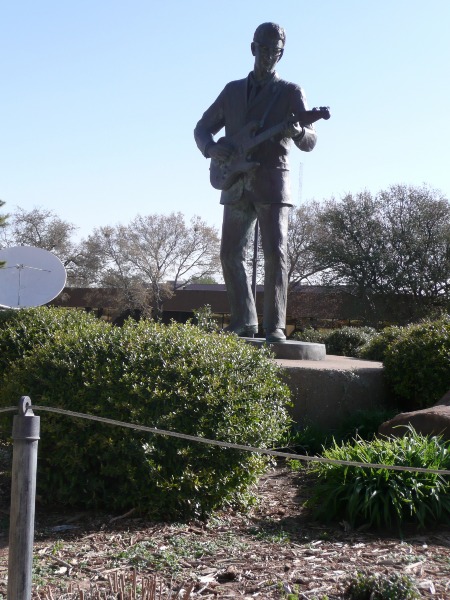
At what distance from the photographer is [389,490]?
5047mm

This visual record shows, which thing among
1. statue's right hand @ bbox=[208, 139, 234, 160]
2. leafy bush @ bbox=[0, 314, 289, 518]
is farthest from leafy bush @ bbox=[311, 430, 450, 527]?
statue's right hand @ bbox=[208, 139, 234, 160]

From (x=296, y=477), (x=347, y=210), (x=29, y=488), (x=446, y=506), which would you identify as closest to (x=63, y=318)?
(x=296, y=477)

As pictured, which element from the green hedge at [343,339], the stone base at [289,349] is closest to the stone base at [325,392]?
the stone base at [289,349]

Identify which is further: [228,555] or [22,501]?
[228,555]

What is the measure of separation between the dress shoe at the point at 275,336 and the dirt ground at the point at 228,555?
11.0ft

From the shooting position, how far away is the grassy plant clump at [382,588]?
11.2ft

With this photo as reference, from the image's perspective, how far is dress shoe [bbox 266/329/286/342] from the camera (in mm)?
8777

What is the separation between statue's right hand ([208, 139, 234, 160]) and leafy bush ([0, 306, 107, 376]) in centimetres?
222

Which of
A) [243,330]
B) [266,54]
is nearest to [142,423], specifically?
[243,330]

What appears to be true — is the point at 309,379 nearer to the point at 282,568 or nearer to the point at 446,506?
the point at 446,506

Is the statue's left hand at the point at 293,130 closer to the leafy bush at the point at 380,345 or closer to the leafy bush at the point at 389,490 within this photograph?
the leafy bush at the point at 380,345

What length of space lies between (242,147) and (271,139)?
0.33 meters

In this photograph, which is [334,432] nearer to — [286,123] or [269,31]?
[286,123]

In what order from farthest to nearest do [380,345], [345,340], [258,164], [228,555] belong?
1. [345,340]
2. [380,345]
3. [258,164]
4. [228,555]
